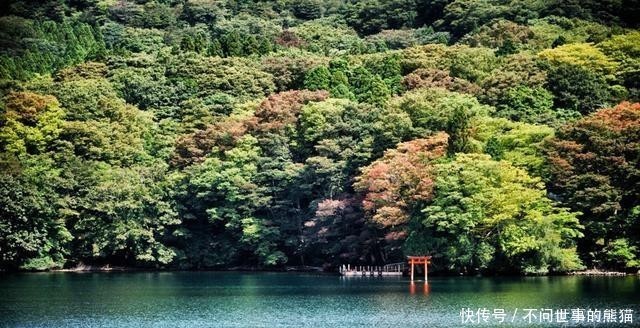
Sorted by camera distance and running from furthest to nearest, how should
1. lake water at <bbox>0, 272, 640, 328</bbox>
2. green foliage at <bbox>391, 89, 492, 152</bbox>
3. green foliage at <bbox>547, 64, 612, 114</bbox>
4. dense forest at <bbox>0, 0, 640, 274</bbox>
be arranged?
green foliage at <bbox>547, 64, 612, 114</bbox> < green foliage at <bbox>391, 89, 492, 152</bbox> < dense forest at <bbox>0, 0, 640, 274</bbox> < lake water at <bbox>0, 272, 640, 328</bbox>

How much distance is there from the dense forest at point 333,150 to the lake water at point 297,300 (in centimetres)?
478

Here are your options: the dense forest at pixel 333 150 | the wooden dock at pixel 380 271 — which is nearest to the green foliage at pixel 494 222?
the dense forest at pixel 333 150

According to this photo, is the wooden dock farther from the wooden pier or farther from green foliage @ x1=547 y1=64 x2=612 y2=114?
green foliage @ x1=547 y1=64 x2=612 y2=114

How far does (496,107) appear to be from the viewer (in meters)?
82.6

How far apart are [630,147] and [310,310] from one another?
1004 inches

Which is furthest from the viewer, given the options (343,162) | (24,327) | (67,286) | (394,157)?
(343,162)

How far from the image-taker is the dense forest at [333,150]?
218 ft

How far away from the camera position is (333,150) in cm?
7756

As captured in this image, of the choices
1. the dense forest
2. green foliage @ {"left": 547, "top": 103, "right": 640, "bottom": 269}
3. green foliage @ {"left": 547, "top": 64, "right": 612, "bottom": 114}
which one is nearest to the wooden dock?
the dense forest

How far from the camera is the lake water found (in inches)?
1794

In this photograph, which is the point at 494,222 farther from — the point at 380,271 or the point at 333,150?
the point at 333,150

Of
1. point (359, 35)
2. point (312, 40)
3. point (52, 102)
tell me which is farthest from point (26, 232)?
point (359, 35)

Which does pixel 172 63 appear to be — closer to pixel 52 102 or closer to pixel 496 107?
pixel 52 102

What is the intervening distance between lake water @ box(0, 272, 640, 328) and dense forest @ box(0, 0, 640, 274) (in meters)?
4.78
